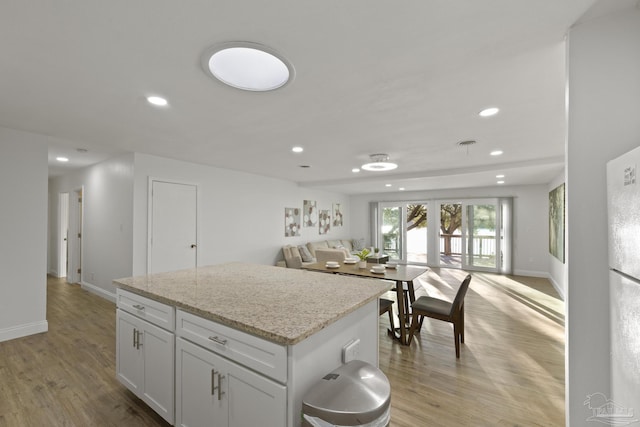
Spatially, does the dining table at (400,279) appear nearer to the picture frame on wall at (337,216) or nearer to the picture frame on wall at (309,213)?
the picture frame on wall at (309,213)

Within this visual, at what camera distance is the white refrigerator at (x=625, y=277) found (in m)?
0.89

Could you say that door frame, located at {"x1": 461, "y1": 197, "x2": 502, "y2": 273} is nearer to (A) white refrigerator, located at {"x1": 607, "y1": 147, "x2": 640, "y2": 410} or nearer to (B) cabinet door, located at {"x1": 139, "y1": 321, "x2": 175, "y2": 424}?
(A) white refrigerator, located at {"x1": 607, "y1": 147, "x2": 640, "y2": 410}

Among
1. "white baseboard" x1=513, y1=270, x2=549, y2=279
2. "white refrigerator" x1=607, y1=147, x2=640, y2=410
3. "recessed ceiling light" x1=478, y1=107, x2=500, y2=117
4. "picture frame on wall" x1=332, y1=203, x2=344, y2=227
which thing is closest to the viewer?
"white refrigerator" x1=607, y1=147, x2=640, y2=410

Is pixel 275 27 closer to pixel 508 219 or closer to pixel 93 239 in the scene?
pixel 93 239

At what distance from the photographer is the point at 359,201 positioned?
31.4ft

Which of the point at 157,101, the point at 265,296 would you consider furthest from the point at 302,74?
the point at 265,296

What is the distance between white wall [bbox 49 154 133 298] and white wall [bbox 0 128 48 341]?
91 cm

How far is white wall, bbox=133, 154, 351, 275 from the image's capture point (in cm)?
411

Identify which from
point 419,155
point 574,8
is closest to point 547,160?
point 419,155

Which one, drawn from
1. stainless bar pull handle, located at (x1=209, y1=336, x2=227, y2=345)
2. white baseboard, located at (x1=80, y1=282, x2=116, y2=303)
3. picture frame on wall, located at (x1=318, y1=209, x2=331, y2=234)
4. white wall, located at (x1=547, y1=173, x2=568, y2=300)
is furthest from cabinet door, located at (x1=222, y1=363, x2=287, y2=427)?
picture frame on wall, located at (x1=318, y1=209, x2=331, y2=234)

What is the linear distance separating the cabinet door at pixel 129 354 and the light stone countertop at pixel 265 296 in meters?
0.25

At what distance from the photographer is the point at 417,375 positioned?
2371 mm

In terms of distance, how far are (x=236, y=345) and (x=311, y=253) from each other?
239 inches

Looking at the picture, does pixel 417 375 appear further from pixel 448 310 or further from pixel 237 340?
pixel 237 340
